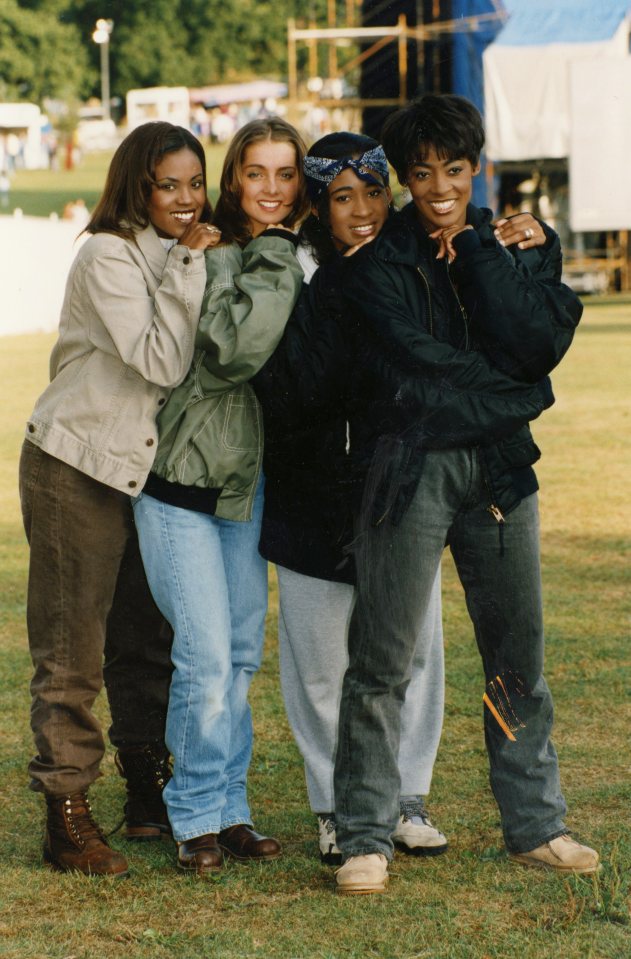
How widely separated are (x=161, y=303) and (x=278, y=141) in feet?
1.68

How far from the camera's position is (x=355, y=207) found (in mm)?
3195

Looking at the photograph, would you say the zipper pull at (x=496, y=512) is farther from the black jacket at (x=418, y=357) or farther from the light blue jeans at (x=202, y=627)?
the light blue jeans at (x=202, y=627)

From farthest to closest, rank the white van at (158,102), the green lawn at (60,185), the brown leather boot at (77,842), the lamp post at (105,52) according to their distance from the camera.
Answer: the white van at (158,102)
the lamp post at (105,52)
the green lawn at (60,185)
the brown leather boot at (77,842)

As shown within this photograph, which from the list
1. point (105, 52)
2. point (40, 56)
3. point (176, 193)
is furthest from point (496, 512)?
point (105, 52)

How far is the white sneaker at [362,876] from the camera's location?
322cm

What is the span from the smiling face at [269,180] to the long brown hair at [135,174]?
14 centimetres

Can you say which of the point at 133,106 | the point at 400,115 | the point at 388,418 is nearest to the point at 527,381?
the point at 388,418

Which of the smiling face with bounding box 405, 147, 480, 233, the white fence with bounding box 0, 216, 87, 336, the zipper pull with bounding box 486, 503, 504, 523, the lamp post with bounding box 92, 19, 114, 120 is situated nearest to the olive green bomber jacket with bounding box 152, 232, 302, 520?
the smiling face with bounding box 405, 147, 480, 233

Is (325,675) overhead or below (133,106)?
below

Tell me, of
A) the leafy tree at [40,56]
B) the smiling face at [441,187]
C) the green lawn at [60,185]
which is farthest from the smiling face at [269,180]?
the leafy tree at [40,56]

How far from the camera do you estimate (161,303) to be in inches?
125

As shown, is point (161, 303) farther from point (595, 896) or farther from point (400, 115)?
point (595, 896)

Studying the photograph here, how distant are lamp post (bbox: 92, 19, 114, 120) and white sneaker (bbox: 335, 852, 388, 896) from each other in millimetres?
63296

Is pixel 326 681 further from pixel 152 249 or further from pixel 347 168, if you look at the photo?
pixel 347 168
